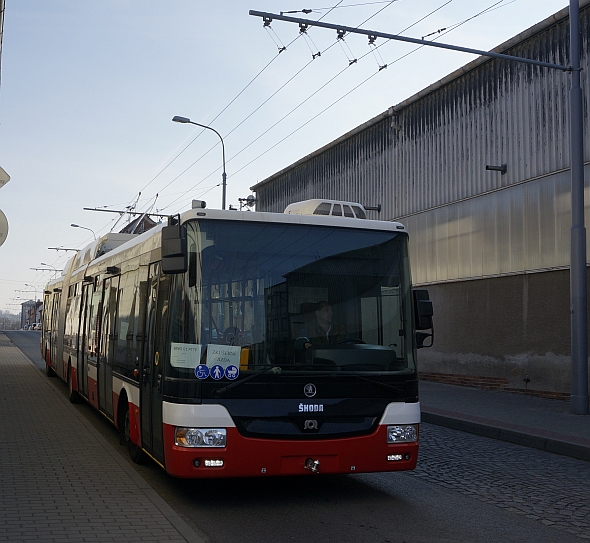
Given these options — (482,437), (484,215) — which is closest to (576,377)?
(482,437)

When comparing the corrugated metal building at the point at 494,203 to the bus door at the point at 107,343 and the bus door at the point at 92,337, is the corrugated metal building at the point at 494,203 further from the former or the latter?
the bus door at the point at 107,343

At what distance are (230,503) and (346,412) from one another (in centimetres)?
136

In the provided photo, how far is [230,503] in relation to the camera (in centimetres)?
736

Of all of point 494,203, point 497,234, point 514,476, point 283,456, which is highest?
point 494,203

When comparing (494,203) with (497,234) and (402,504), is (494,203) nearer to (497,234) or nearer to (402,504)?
(497,234)

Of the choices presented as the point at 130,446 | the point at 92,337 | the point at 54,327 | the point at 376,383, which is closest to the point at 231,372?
the point at 376,383

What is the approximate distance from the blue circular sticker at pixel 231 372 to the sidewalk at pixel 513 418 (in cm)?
→ 567

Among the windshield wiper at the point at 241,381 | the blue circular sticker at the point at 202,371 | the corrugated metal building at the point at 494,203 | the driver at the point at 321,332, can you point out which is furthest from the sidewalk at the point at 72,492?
the corrugated metal building at the point at 494,203

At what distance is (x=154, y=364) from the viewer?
772cm

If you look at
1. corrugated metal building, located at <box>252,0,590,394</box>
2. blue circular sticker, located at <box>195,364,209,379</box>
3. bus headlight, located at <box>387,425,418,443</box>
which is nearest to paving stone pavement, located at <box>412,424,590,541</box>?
bus headlight, located at <box>387,425,418,443</box>

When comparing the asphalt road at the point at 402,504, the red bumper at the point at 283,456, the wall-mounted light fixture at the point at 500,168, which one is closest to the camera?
the asphalt road at the point at 402,504

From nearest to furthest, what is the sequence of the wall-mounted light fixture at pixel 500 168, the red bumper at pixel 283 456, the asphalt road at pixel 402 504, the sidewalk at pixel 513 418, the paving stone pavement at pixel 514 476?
the asphalt road at pixel 402 504 → the red bumper at pixel 283 456 → the paving stone pavement at pixel 514 476 → the sidewalk at pixel 513 418 → the wall-mounted light fixture at pixel 500 168

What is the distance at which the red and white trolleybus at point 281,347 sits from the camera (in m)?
6.88

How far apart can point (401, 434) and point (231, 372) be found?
170 cm
